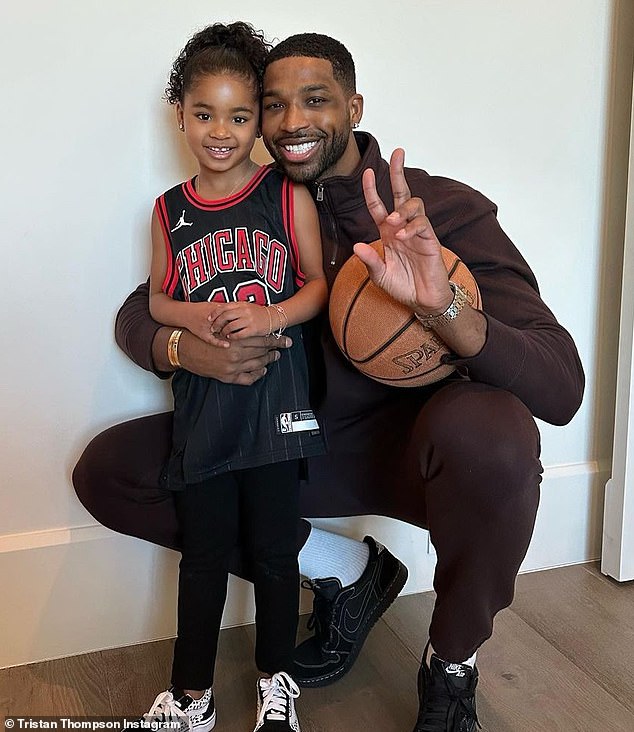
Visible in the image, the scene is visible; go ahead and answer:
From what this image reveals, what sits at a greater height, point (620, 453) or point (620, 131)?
point (620, 131)

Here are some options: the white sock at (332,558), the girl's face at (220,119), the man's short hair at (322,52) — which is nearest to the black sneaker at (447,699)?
the white sock at (332,558)

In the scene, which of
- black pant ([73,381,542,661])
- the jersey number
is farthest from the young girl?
black pant ([73,381,542,661])

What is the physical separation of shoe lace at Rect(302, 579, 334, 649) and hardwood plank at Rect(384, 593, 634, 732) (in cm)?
19

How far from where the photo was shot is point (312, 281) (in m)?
1.54

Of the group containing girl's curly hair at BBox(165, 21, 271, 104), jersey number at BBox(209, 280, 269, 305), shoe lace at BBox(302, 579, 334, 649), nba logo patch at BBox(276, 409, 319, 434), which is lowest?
shoe lace at BBox(302, 579, 334, 649)

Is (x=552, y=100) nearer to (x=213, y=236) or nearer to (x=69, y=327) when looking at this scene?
(x=213, y=236)

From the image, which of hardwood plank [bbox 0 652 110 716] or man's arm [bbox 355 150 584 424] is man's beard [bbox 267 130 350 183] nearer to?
man's arm [bbox 355 150 584 424]

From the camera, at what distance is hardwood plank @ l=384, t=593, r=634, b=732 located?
5.06ft

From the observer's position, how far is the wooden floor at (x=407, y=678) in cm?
157

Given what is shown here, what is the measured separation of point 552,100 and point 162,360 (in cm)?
112

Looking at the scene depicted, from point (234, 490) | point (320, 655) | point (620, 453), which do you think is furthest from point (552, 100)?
point (320, 655)

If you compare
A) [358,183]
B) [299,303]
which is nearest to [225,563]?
[299,303]

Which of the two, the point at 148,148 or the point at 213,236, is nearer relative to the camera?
the point at 213,236

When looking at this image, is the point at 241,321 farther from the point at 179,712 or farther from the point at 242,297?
the point at 179,712
